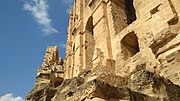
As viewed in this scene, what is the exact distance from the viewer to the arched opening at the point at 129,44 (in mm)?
12920

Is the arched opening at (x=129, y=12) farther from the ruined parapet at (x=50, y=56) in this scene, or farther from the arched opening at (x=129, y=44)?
the ruined parapet at (x=50, y=56)

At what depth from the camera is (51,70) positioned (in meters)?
19.8

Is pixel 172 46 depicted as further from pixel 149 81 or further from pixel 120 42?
pixel 120 42

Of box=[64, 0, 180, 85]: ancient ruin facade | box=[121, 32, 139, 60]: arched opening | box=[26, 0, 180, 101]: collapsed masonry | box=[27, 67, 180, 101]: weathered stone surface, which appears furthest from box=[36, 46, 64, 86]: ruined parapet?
box=[27, 67, 180, 101]: weathered stone surface

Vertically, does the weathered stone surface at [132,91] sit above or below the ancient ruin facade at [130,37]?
below

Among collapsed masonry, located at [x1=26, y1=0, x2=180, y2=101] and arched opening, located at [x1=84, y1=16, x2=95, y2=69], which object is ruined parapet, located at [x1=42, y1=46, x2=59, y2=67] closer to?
collapsed masonry, located at [x1=26, y1=0, x2=180, y2=101]

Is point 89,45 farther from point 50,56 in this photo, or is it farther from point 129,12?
point 50,56

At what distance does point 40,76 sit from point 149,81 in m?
14.3

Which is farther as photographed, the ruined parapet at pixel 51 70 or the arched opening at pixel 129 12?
the ruined parapet at pixel 51 70

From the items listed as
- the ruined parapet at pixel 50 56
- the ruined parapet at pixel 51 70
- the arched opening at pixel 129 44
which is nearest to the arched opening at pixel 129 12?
the arched opening at pixel 129 44

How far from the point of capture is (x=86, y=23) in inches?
793

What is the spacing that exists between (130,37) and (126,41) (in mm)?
343

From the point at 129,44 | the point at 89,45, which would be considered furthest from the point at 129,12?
the point at 129,44

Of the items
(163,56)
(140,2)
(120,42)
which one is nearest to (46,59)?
(120,42)
